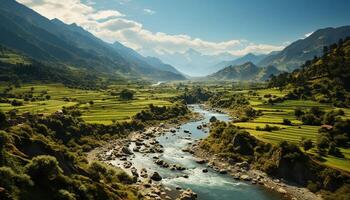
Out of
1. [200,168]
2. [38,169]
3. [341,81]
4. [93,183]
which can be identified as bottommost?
[200,168]

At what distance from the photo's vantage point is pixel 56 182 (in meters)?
52.5

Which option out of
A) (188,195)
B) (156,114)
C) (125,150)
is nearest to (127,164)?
(125,150)

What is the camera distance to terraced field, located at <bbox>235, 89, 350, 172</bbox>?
93.6 meters

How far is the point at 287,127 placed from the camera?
130750 mm

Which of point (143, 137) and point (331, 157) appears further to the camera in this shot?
point (143, 137)

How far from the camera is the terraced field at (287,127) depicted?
307 ft

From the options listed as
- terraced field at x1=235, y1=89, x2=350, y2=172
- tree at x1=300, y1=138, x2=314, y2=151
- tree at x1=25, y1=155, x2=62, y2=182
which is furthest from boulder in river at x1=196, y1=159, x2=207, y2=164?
tree at x1=25, y1=155, x2=62, y2=182

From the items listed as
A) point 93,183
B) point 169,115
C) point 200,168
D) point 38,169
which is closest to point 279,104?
point 169,115

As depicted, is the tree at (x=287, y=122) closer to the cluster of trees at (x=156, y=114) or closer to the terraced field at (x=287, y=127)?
the terraced field at (x=287, y=127)

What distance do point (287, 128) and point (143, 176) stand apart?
63709 mm

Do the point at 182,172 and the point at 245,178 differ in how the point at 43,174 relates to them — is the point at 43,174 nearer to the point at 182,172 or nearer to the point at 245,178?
the point at 182,172

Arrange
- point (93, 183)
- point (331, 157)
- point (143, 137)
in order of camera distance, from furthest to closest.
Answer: point (143, 137), point (331, 157), point (93, 183)

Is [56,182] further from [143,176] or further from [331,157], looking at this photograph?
[331,157]

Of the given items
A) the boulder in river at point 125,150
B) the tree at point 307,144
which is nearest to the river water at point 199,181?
the boulder in river at point 125,150
